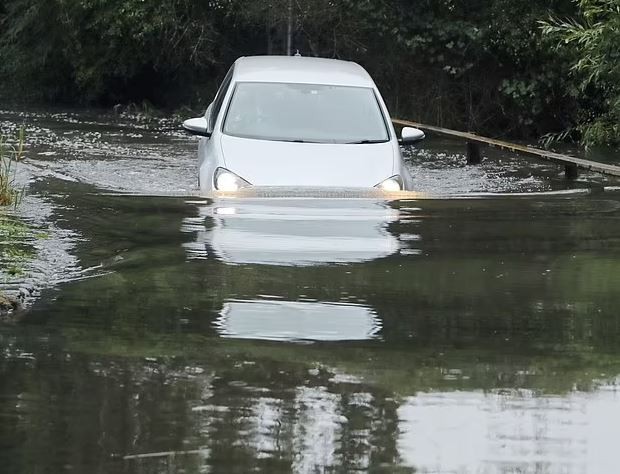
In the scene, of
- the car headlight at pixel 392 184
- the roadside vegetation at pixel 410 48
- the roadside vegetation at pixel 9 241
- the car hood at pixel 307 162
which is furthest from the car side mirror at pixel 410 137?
the roadside vegetation at pixel 410 48

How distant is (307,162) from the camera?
34.5ft

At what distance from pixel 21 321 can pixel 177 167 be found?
10411mm

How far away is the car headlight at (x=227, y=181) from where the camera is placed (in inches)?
403

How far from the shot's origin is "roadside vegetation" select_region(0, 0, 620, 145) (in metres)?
19.9

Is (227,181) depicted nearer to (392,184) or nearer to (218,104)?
(392,184)

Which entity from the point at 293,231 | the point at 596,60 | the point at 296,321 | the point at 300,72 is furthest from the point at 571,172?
the point at 296,321

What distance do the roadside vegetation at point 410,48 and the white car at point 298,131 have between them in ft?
17.7

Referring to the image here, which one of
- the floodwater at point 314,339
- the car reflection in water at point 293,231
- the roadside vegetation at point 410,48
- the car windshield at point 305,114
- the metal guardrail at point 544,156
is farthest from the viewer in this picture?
the roadside vegetation at point 410,48

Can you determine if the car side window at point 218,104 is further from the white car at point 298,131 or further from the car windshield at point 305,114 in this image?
the car windshield at point 305,114

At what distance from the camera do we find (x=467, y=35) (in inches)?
829

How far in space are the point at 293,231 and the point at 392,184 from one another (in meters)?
2.36

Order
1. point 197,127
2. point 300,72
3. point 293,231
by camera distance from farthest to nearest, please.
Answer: point 300,72 < point 197,127 < point 293,231

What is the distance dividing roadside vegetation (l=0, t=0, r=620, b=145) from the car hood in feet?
21.0

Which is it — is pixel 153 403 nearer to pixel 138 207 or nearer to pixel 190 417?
pixel 190 417
